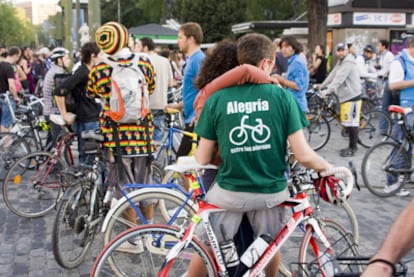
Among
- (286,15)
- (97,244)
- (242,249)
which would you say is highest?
(286,15)

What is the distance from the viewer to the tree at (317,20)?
59.3 ft

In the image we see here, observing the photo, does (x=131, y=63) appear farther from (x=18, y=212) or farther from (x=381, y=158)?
(x=381, y=158)

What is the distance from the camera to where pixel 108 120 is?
16.3ft

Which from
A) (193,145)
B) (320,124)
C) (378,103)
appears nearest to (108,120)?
(193,145)

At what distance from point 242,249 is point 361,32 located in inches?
773

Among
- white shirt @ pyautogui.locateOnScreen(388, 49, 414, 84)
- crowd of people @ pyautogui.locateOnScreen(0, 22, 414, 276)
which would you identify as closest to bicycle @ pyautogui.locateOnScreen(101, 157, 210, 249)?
crowd of people @ pyautogui.locateOnScreen(0, 22, 414, 276)

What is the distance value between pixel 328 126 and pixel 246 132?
25.9ft

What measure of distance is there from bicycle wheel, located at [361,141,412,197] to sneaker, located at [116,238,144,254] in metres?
4.56

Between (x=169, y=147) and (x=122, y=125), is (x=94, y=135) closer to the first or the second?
(x=122, y=125)

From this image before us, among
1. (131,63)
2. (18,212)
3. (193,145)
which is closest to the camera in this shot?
(131,63)

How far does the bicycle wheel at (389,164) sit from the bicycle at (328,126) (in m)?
3.25

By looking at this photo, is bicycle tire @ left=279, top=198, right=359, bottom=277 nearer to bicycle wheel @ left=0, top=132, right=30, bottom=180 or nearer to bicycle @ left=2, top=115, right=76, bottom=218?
bicycle @ left=2, top=115, right=76, bottom=218

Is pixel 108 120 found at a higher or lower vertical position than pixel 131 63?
lower

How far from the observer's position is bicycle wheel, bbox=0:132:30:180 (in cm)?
746
